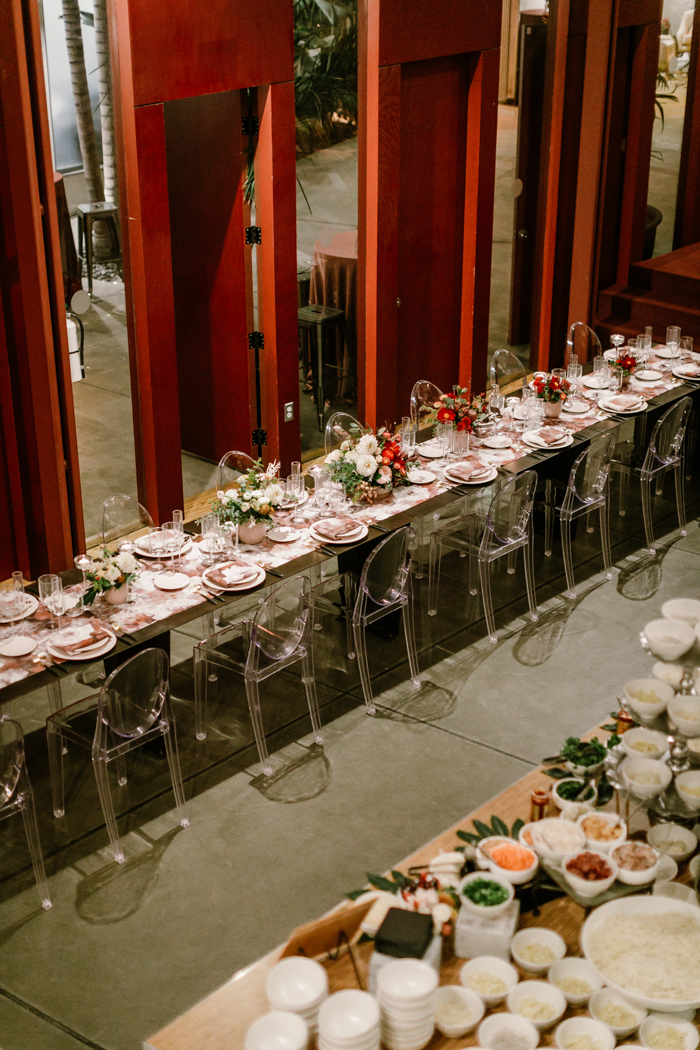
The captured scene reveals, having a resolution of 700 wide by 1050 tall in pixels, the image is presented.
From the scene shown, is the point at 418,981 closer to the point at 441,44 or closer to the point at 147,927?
the point at 147,927

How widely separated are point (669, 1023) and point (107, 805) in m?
2.63

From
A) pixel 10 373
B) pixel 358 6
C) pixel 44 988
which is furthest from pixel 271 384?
pixel 44 988

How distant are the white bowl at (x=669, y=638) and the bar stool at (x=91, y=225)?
451 cm

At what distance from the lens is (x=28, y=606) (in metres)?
5.20

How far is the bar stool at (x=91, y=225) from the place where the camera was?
6859 millimetres

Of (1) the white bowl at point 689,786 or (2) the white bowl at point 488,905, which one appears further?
(1) the white bowl at point 689,786

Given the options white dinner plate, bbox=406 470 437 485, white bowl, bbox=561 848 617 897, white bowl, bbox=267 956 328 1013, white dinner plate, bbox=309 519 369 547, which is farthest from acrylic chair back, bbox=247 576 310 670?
white bowl, bbox=267 956 328 1013

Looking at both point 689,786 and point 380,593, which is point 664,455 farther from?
point 689,786

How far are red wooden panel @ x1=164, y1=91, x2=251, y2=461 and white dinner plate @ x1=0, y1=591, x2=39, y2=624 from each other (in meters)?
3.19

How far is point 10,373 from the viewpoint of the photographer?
6660mm

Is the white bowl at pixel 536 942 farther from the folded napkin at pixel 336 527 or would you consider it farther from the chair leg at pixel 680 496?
the chair leg at pixel 680 496

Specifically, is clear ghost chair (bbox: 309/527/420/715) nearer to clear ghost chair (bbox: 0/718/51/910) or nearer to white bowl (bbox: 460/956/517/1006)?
clear ghost chair (bbox: 0/718/51/910)

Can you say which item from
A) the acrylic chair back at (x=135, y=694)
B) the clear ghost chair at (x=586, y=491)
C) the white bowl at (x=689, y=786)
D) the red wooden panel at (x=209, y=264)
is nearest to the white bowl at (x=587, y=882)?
the white bowl at (x=689, y=786)

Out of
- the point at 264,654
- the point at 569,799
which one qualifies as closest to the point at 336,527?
the point at 264,654
